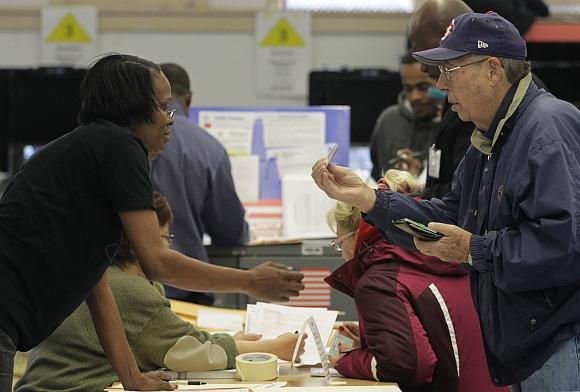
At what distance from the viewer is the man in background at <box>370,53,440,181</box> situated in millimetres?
4801

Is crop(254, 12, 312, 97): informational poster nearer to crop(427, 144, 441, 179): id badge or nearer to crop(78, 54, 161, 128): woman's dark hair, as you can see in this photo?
crop(427, 144, 441, 179): id badge

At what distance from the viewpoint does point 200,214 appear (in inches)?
170

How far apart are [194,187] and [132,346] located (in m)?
1.65

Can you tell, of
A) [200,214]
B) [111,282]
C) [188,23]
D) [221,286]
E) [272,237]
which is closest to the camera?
[221,286]

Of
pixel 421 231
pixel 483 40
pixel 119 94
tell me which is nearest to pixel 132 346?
pixel 119 94

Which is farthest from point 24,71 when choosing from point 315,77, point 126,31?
point 315,77

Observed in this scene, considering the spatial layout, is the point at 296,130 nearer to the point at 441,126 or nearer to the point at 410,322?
the point at 441,126

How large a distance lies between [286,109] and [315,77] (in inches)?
53.9

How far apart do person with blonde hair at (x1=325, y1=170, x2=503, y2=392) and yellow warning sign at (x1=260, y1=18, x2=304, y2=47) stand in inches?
156

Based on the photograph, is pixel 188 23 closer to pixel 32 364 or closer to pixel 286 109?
pixel 286 109

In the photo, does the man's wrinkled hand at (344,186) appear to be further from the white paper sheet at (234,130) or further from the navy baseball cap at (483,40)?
the white paper sheet at (234,130)

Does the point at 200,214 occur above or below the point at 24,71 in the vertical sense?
below

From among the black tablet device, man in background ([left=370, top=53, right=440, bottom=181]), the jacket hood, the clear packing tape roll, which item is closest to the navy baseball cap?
the black tablet device

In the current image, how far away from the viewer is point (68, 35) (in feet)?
21.7
